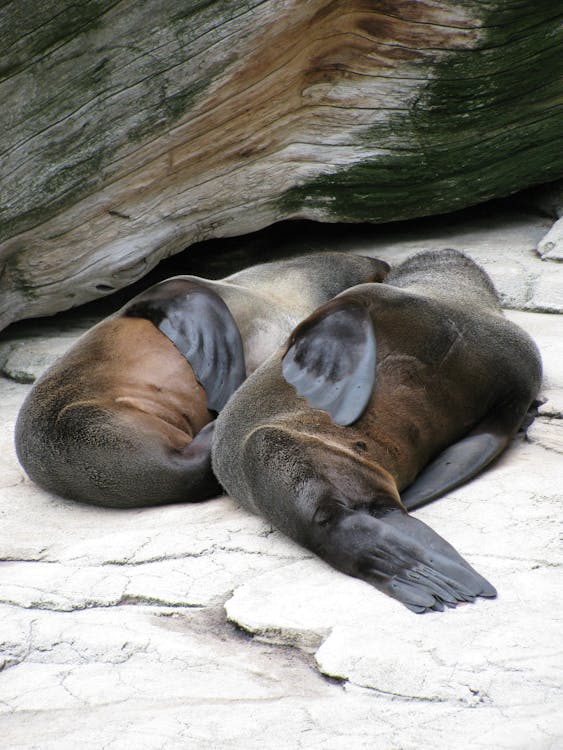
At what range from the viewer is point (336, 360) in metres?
3.88

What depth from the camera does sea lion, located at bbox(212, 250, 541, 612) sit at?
10.6 feet

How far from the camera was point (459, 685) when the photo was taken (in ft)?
8.03

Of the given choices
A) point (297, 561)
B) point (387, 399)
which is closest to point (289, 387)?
point (387, 399)

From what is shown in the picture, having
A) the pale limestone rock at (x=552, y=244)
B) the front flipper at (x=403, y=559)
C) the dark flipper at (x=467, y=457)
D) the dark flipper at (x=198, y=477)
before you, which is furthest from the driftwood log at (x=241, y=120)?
the front flipper at (x=403, y=559)

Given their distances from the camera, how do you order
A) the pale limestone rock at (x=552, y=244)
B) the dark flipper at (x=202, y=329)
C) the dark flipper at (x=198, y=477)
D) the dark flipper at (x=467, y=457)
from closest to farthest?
1. the dark flipper at (x=467, y=457)
2. the dark flipper at (x=198, y=477)
3. the dark flipper at (x=202, y=329)
4. the pale limestone rock at (x=552, y=244)

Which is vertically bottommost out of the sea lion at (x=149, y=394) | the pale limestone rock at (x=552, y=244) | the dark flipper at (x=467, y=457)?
the pale limestone rock at (x=552, y=244)

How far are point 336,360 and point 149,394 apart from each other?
46.7 inches

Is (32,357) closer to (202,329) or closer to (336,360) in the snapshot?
(202,329)

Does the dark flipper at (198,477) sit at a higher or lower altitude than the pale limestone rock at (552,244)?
higher

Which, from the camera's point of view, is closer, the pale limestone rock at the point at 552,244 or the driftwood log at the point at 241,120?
the driftwood log at the point at 241,120

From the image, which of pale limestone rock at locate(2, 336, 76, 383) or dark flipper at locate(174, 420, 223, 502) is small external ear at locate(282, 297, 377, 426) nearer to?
dark flipper at locate(174, 420, 223, 502)

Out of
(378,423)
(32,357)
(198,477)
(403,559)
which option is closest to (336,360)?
(378,423)

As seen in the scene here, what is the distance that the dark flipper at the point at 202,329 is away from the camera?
15.9 feet

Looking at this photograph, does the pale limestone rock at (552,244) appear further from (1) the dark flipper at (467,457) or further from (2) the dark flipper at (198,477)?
(2) the dark flipper at (198,477)
